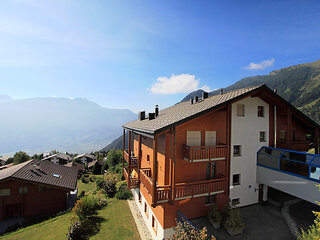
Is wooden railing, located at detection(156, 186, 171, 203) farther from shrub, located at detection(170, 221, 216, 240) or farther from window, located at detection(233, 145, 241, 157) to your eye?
window, located at detection(233, 145, 241, 157)

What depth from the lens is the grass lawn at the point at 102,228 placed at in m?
14.9

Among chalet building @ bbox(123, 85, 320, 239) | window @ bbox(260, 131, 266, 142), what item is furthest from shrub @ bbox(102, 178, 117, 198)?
window @ bbox(260, 131, 266, 142)

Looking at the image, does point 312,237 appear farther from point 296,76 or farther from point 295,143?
point 296,76

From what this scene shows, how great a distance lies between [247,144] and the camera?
47.1 ft

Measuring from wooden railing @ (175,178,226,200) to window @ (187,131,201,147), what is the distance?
2.74m

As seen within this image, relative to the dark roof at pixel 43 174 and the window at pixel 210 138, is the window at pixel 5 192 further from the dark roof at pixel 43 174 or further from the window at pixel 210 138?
the window at pixel 210 138

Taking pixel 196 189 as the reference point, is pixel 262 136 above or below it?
above

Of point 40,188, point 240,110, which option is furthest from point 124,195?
point 240,110

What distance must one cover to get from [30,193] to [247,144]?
26880 mm

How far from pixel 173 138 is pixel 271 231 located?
9.26 m

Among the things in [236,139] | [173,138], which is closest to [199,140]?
[173,138]

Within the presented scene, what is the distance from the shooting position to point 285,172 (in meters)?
12.8

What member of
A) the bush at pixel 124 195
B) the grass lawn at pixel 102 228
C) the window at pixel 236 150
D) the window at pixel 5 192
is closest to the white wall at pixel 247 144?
the window at pixel 236 150

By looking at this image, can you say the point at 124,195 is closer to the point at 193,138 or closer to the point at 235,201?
the point at 235,201
